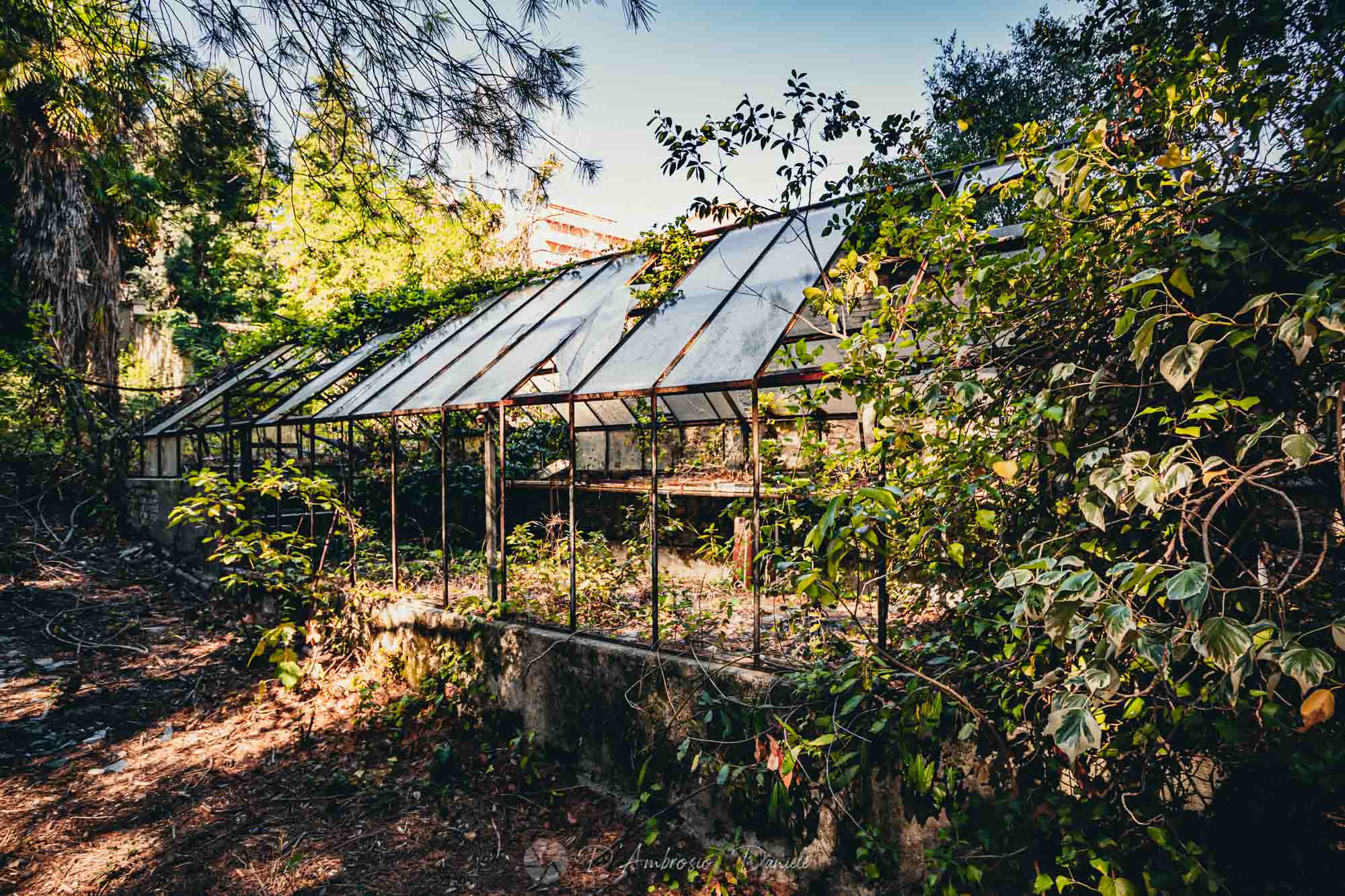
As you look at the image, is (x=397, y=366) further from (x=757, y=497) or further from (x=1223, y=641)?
(x=1223, y=641)

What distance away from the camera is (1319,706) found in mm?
1258

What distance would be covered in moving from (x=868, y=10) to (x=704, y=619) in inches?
157

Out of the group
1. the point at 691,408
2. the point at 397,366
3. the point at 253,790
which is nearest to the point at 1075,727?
the point at 253,790

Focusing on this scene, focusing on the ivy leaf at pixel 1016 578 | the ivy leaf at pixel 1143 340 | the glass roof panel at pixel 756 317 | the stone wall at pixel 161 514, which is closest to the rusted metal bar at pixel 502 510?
the glass roof panel at pixel 756 317

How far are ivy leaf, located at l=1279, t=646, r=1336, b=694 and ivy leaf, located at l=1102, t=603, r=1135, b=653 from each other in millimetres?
252

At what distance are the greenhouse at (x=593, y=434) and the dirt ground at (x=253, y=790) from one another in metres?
1.13

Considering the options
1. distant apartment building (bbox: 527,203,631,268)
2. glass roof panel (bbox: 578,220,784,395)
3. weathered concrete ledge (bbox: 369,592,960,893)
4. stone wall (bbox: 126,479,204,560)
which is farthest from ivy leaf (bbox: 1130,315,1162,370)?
stone wall (bbox: 126,479,204,560)

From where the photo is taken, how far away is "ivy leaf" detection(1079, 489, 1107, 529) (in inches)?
69.3

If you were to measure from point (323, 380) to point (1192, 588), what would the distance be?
25.8ft

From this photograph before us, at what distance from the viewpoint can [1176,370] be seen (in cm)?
163

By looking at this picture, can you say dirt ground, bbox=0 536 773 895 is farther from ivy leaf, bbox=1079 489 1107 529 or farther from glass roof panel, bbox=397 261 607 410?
ivy leaf, bbox=1079 489 1107 529

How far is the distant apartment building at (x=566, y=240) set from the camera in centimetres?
1438

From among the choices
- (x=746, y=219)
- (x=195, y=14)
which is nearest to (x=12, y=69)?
(x=195, y=14)

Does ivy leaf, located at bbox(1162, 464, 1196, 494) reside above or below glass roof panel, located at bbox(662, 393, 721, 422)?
below
